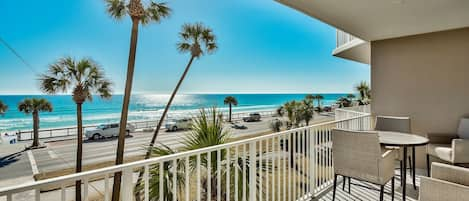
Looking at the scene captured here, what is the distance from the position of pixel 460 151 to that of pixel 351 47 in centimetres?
298

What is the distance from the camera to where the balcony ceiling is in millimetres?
2643

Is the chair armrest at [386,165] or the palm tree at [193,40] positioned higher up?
the palm tree at [193,40]

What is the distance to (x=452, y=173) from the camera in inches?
63.4

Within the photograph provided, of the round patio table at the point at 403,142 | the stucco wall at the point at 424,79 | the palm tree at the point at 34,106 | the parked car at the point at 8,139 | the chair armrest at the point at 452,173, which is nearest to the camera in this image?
the chair armrest at the point at 452,173

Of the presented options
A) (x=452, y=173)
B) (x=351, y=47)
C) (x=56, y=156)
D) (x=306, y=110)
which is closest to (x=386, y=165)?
(x=452, y=173)

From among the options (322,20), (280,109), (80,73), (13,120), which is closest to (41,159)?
(80,73)

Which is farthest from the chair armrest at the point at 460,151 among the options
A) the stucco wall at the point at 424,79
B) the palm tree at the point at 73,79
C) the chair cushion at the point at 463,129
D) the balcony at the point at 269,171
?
the palm tree at the point at 73,79

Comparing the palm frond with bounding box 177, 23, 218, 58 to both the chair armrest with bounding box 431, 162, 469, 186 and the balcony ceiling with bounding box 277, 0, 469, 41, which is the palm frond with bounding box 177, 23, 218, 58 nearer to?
the balcony ceiling with bounding box 277, 0, 469, 41

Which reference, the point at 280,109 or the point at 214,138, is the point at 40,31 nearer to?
the point at 280,109

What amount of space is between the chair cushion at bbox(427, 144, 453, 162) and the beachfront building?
51cm

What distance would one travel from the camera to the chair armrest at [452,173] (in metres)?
1.57

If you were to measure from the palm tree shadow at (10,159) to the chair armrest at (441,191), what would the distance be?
670 inches

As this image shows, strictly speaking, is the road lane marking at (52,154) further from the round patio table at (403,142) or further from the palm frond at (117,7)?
the round patio table at (403,142)

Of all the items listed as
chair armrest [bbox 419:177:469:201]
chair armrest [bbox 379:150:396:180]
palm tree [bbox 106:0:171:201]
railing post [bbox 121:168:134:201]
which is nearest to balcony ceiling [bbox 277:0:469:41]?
chair armrest [bbox 379:150:396:180]
